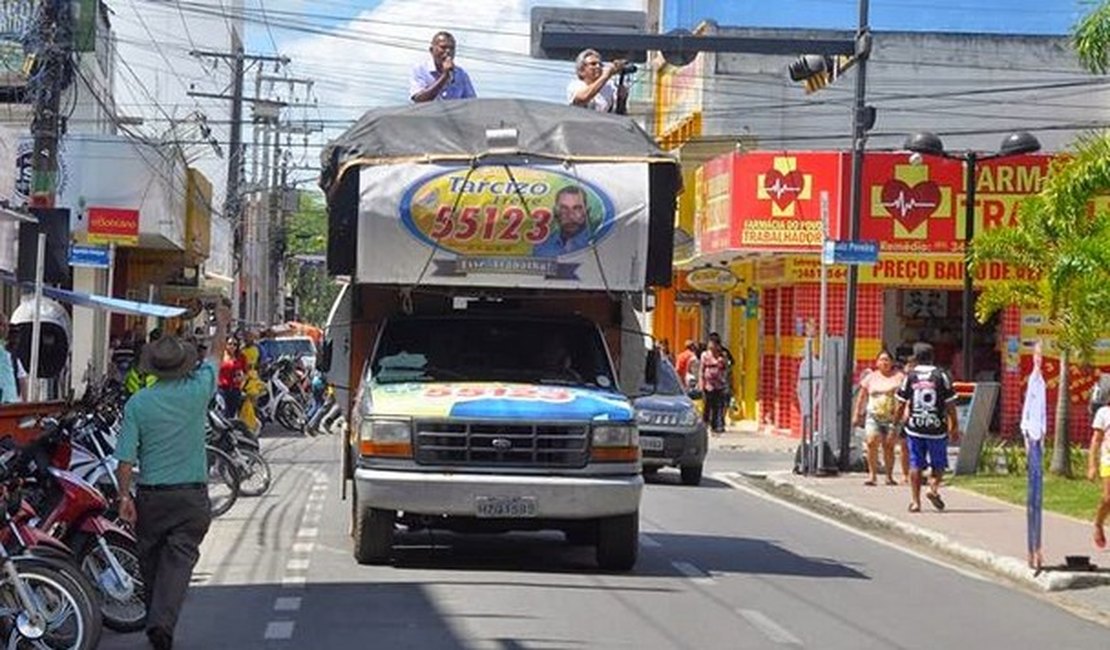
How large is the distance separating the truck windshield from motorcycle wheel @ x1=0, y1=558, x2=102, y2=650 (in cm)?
527

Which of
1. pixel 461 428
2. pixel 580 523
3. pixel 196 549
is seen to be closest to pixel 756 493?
pixel 580 523

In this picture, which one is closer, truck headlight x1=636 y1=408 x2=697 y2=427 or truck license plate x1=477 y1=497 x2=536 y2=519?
truck license plate x1=477 y1=497 x2=536 y2=519

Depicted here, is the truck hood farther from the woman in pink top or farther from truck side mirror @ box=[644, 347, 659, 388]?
the woman in pink top

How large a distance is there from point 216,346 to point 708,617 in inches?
147

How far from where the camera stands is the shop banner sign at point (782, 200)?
34125 mm

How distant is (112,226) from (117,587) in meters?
21.0

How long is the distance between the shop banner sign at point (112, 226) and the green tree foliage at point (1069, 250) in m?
14.3

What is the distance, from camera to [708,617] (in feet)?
39.4

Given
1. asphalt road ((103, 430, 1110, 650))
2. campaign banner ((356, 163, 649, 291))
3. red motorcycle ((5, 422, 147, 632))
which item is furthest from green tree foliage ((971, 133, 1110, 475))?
red motorcycle ((5, 422, 147, 632))

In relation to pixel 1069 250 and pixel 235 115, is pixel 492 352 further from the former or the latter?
pixel 235 115

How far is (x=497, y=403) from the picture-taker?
13.6 meters

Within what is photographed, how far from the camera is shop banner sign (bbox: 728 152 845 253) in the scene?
34.1 m

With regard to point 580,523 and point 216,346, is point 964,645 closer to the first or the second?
point 580,523

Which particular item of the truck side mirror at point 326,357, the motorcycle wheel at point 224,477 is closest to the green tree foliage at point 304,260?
the motorcycle wheel at point 224,477
